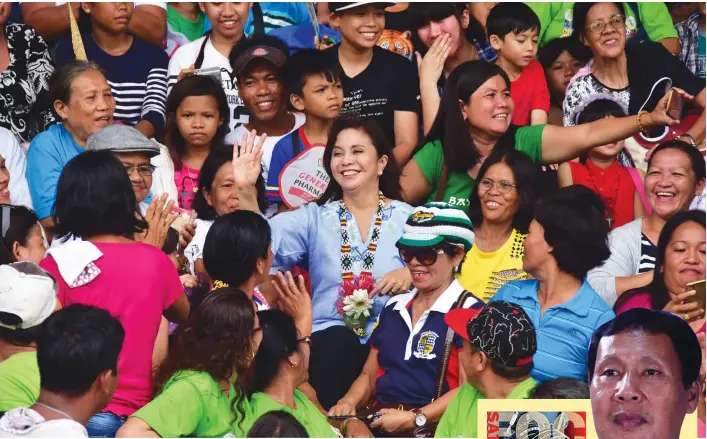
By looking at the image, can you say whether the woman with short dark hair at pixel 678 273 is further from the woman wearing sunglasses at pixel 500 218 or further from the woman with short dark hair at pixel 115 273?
the woman with short dark hair at pixel 115 273

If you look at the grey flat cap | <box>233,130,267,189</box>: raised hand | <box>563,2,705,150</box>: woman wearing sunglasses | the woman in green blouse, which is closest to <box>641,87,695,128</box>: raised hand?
the woman in green blouse

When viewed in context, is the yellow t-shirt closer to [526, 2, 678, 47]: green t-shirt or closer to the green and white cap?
the green and white cap

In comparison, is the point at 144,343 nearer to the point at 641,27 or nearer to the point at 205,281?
the point at 205,281


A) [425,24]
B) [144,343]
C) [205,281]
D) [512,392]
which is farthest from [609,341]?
[425,24]

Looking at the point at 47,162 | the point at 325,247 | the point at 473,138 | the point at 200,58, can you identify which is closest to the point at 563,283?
the point at 325,247

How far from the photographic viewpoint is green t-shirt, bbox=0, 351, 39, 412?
5.52 m

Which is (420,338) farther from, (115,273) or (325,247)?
(115,273)

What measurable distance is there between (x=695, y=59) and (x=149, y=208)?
353 cm

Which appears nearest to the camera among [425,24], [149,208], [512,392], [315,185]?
[512,392]

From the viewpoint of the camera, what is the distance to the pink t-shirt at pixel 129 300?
5707 mm

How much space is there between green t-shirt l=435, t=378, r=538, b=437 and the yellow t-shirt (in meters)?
1.00

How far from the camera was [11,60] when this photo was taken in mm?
7621

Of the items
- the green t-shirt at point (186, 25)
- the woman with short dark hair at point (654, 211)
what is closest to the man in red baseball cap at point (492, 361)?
the woman with short dark hair at point (654, 211)

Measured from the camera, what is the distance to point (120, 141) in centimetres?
689
